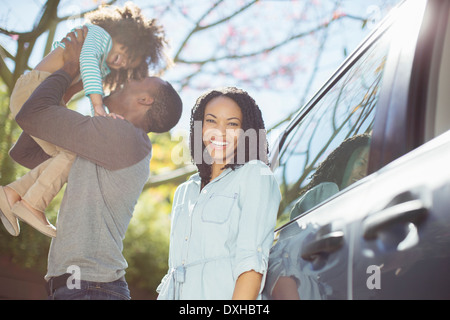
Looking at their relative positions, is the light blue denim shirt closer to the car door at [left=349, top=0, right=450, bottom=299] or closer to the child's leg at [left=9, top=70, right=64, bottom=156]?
the car door at [left=349, top=0, right=450, bottom=299]

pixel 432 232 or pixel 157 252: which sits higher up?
pixel 157 252

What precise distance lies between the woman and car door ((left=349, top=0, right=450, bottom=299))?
1.59 ft

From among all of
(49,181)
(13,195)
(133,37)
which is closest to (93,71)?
(133,37)

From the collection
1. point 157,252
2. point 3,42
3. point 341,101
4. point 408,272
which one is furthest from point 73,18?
point 408,272

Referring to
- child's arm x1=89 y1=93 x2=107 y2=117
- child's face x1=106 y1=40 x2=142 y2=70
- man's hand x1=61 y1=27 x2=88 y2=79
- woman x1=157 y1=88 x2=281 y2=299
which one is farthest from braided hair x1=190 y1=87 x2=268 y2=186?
man's hand x1=61 y1=27 x2=88 y2=79

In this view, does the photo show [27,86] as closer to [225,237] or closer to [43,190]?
[43,190]

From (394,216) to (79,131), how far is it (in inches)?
52.5

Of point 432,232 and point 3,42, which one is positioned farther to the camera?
point 3,42

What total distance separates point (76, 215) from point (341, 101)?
1059mm

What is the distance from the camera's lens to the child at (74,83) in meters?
2.11

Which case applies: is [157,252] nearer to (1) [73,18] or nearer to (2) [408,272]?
(1) [73,18]

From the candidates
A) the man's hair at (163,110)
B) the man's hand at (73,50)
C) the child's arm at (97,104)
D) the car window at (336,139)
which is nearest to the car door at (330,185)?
the car window at (336,139)
